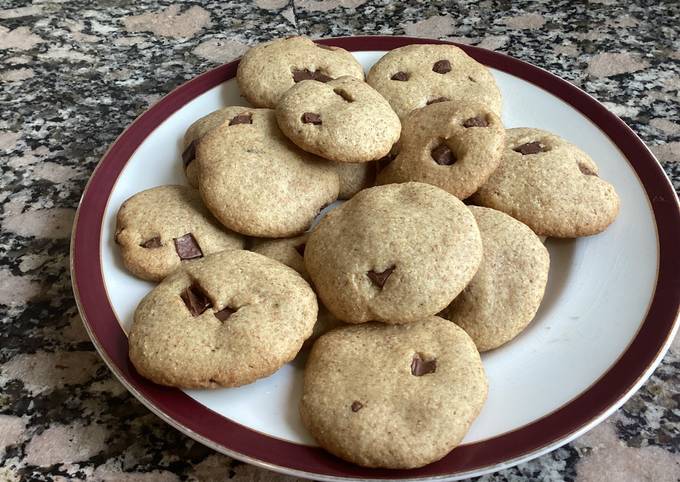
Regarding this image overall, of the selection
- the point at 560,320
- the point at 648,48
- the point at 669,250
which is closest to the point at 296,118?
the point at 560,320

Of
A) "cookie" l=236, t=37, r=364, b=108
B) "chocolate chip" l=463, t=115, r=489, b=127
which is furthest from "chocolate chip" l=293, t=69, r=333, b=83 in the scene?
"chocolate chip" l=463, t=115, r=489, b=127

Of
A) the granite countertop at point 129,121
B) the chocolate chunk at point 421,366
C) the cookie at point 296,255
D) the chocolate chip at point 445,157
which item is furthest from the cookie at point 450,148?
the granite countertop at point 129,121

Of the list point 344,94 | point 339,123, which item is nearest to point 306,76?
point 344,94

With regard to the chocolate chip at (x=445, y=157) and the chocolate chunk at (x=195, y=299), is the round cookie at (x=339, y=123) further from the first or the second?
the chocolate chunk at (x=195, y=299)

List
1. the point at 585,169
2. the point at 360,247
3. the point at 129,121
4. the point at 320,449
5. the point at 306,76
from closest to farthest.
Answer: the point at 320,449, the point at 360,247, the point at 585,169, the point at 306,76, the point at 129,121

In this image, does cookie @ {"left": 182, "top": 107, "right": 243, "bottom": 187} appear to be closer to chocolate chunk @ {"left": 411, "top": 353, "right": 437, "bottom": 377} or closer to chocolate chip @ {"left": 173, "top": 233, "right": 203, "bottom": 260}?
chocolate chip @ {"left": 173, "top": 233, "right": 203, "bottom": 260}

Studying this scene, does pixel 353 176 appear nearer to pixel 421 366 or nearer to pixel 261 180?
pixel 261 180

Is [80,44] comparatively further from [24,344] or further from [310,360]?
[310,360]
